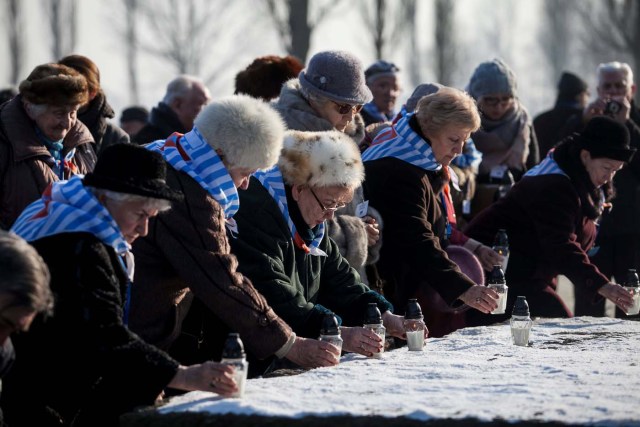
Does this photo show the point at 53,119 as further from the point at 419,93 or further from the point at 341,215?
the point at 419,93

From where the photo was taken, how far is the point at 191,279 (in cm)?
507

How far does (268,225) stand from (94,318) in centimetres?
149

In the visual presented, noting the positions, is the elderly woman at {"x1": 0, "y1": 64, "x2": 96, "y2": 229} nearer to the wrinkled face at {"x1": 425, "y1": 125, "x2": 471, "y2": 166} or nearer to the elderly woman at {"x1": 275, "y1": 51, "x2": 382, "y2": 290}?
the elderly woman at {"x1": 275, "y1": 51, "x2": 382, "y2": 290}

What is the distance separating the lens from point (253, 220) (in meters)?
5.77

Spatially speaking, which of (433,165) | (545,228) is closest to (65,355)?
(433,165)

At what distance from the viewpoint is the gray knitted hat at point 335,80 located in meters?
7.08

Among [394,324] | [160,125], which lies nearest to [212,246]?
[394,324]

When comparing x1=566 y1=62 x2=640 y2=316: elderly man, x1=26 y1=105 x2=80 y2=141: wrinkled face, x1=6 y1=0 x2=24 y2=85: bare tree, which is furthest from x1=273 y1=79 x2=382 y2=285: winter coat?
x1=6 y1=0 x2=24 y2=85: bare tree

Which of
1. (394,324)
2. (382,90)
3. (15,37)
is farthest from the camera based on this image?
(15,37)

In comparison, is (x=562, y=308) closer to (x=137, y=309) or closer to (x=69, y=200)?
(x=137, y=309)

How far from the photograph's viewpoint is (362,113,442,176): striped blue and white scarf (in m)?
7.14

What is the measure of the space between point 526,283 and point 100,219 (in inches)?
157

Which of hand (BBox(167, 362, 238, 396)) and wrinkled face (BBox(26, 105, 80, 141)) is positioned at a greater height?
wrinkled face (BBox(26, 105, 80, 141))

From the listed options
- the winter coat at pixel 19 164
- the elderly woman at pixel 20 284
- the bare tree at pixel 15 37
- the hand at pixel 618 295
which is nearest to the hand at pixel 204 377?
the elderly woman at pixel 20 284
